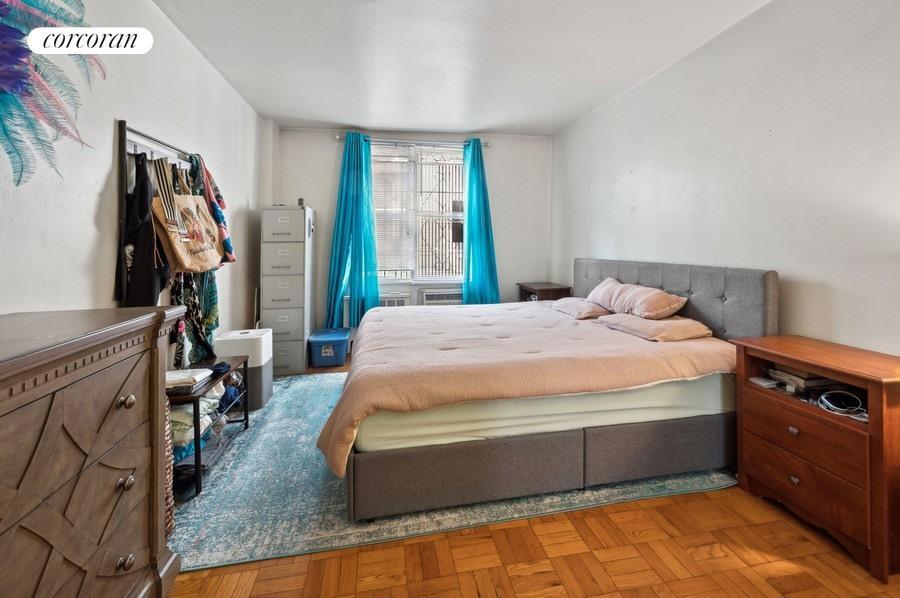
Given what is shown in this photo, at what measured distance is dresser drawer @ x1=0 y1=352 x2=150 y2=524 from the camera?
2.44ft

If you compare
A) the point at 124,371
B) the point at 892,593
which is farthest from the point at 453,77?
the point at 892,593

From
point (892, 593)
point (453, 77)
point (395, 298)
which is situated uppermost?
point (453, 77)

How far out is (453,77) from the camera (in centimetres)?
317

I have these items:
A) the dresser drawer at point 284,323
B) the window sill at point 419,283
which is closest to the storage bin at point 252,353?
the dresser drawer at point 284,323

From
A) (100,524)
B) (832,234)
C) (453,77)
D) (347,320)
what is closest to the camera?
(100,524)

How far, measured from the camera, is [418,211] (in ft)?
16.0

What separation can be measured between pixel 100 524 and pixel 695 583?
6.02 ft

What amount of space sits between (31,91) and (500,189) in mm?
4119

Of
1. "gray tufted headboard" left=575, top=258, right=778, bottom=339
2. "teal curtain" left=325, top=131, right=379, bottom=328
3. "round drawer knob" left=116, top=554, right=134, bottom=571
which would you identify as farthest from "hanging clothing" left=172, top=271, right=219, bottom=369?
"gray tufted headboard" left=575, top=258, right=778, bottom=339

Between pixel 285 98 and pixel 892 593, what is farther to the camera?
pixel 285 98

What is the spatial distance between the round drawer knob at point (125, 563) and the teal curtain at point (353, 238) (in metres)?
3.46

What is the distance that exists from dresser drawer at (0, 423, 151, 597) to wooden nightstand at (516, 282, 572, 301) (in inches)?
148

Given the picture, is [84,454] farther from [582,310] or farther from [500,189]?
[500,189]

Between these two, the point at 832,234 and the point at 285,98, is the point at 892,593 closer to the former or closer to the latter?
the point at 832,234
